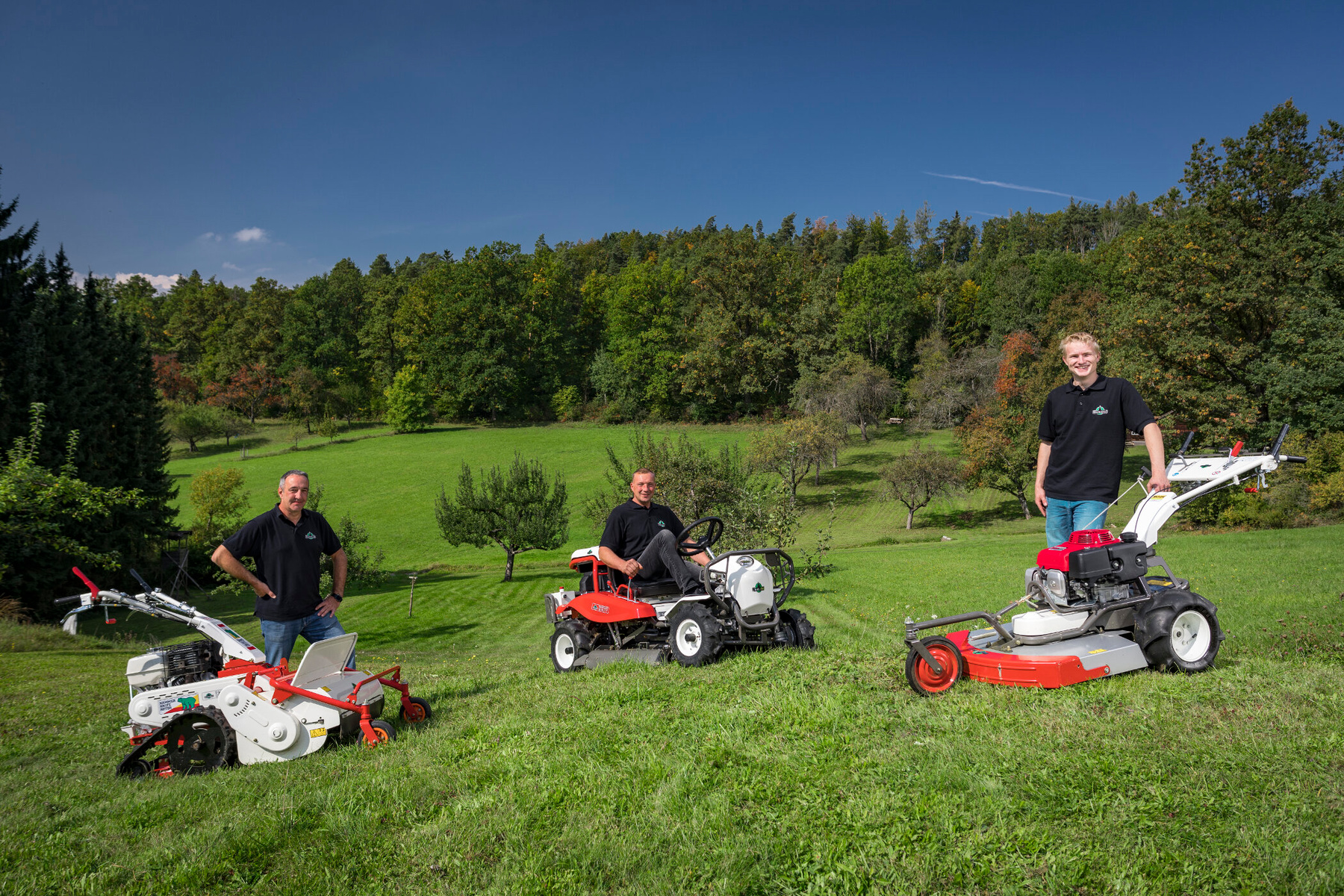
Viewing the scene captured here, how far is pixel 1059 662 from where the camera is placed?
16.4ft

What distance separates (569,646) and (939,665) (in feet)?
15.1

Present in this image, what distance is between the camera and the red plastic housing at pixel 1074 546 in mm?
5328

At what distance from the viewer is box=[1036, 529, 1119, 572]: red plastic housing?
5328 mm

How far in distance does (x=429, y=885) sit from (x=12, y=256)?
31.9 meters

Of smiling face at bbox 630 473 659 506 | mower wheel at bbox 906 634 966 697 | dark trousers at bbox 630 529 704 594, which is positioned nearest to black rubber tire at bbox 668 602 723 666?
dark trousers at bbox 630 529 704 594

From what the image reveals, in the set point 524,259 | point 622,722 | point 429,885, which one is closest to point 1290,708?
point 622,722

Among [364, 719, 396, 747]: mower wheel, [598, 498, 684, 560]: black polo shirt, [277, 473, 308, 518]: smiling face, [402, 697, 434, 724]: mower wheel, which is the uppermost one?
[277, 473, 308, 518]: smiling face

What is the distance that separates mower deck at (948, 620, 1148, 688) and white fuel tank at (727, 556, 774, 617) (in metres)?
2.21

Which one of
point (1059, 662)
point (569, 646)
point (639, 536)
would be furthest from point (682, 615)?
point (1059, 662)

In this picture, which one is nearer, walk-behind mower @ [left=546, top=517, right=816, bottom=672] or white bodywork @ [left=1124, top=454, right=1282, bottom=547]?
white bodywork @ [left=1124, top=454, right=1282, bottom=547]

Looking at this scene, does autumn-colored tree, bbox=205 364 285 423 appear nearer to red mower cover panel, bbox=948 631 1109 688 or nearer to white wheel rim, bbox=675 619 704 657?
white wheel rim, bbox=675 619 704 657

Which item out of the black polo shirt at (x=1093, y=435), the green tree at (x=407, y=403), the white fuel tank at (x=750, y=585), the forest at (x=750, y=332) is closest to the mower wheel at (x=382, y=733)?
the white fuel tank at (x=750, y=585)

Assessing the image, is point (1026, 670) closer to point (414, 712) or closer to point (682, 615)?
point (682, 615)

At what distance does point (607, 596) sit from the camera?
27.1 ft
